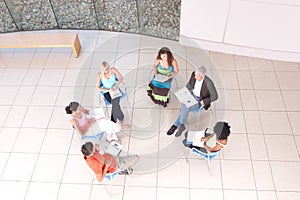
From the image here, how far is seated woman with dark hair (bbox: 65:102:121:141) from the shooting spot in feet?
11.1

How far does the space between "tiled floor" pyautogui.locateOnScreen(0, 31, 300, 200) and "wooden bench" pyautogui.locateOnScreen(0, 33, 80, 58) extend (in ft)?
0.82

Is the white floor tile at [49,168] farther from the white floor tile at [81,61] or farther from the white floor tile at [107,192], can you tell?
the white floor tile at [81,61]

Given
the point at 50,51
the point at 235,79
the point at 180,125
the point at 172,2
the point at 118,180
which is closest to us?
the point at 118,180

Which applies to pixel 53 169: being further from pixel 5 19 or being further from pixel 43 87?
pixel 5 19

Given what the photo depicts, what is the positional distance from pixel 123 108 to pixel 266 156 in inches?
86.3

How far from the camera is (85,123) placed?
3.52 metres

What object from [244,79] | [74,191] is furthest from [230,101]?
[74,191]

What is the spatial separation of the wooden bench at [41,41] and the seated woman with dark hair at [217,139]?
314 cm

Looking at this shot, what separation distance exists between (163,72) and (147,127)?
85 cm

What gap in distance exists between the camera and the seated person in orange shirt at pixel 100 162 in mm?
2898

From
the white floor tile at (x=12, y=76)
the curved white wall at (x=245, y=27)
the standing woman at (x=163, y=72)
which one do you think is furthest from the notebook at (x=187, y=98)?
the white floor tile at (x=12, y=76)

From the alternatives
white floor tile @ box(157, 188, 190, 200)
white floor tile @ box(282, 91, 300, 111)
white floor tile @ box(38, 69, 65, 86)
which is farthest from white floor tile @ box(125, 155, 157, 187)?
white floor tile @ box(282, 91, 300, 111)

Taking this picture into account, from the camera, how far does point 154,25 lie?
5.54 metres

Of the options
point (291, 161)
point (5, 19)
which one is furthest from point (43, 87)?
point (291, 161)
